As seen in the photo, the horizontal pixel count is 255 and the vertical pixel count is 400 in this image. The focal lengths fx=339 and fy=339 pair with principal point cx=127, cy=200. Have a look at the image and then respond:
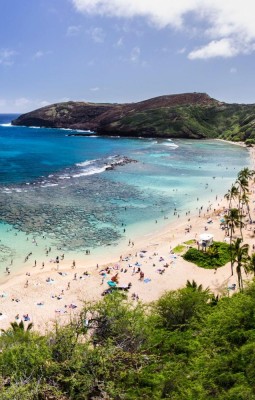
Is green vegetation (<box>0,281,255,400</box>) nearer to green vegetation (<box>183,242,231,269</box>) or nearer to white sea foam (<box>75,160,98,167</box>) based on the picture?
green vegetation (<box>183,242,231,269</box>)

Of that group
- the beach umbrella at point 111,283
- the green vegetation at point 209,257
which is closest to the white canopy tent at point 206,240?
the green vegetation at point 209,257

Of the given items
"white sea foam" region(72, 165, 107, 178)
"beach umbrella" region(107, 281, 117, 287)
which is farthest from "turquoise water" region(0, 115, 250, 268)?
"beach umbrella" region(107, 281, 117, 287)

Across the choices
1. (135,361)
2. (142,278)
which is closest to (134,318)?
(135,361)

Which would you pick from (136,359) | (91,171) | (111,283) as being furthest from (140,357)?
(91,171)

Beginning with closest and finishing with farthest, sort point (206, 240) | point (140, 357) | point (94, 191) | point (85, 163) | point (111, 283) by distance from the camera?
1. point (140, 357)
2. point (111, 283)
3. point (206, 240)
4. point (94, 191)
5. point (85, 163)

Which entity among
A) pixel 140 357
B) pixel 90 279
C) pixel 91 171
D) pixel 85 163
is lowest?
pixel 90 279

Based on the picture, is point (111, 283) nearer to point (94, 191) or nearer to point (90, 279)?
point (90, 279)

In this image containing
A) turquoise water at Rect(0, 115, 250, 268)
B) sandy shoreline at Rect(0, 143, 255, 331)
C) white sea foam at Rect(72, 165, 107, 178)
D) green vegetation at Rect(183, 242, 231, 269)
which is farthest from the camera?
white sea foam at Rect(72, 165, 107, 178)
